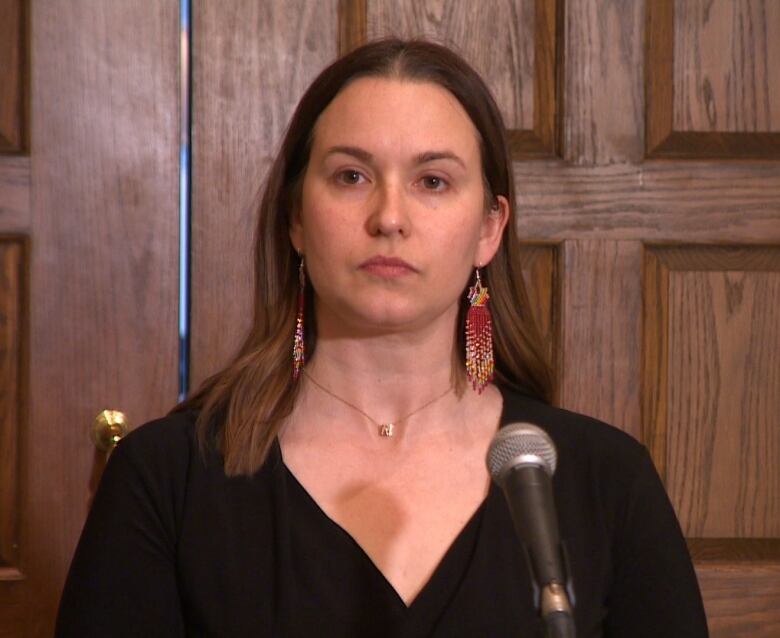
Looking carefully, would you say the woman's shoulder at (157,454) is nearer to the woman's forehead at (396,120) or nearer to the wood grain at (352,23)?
the woman's forehead at (396,120)

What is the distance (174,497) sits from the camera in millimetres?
1552

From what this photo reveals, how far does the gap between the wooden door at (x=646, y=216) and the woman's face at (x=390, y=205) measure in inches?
14.6

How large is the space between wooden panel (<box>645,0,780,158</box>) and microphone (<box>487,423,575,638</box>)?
112 cm

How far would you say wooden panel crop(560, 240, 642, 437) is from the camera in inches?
→ 78.5

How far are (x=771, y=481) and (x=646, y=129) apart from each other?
0.57 meters

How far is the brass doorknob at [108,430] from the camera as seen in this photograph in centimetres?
192

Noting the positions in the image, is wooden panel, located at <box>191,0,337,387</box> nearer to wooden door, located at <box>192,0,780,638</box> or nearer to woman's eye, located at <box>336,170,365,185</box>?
wooden door, located at <box>192,0,780,638</box>

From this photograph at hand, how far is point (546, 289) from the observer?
2000 millimetres

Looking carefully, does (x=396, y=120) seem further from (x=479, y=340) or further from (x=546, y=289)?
(x=546, y=289)

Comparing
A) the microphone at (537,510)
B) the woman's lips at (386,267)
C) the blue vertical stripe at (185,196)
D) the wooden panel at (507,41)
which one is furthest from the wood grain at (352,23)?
the microphone at (537,510)

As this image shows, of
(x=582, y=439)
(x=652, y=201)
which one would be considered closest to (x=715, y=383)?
(x=652, y=201)

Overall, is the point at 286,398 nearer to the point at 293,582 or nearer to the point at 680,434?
the point at 293,582

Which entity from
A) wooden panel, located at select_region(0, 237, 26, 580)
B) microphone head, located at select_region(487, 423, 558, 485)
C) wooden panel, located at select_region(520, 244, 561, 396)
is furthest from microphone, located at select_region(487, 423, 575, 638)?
wooden panel, located at select_region(0, 237, 26, 580)

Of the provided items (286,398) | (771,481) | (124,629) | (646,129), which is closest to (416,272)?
(286,398)
